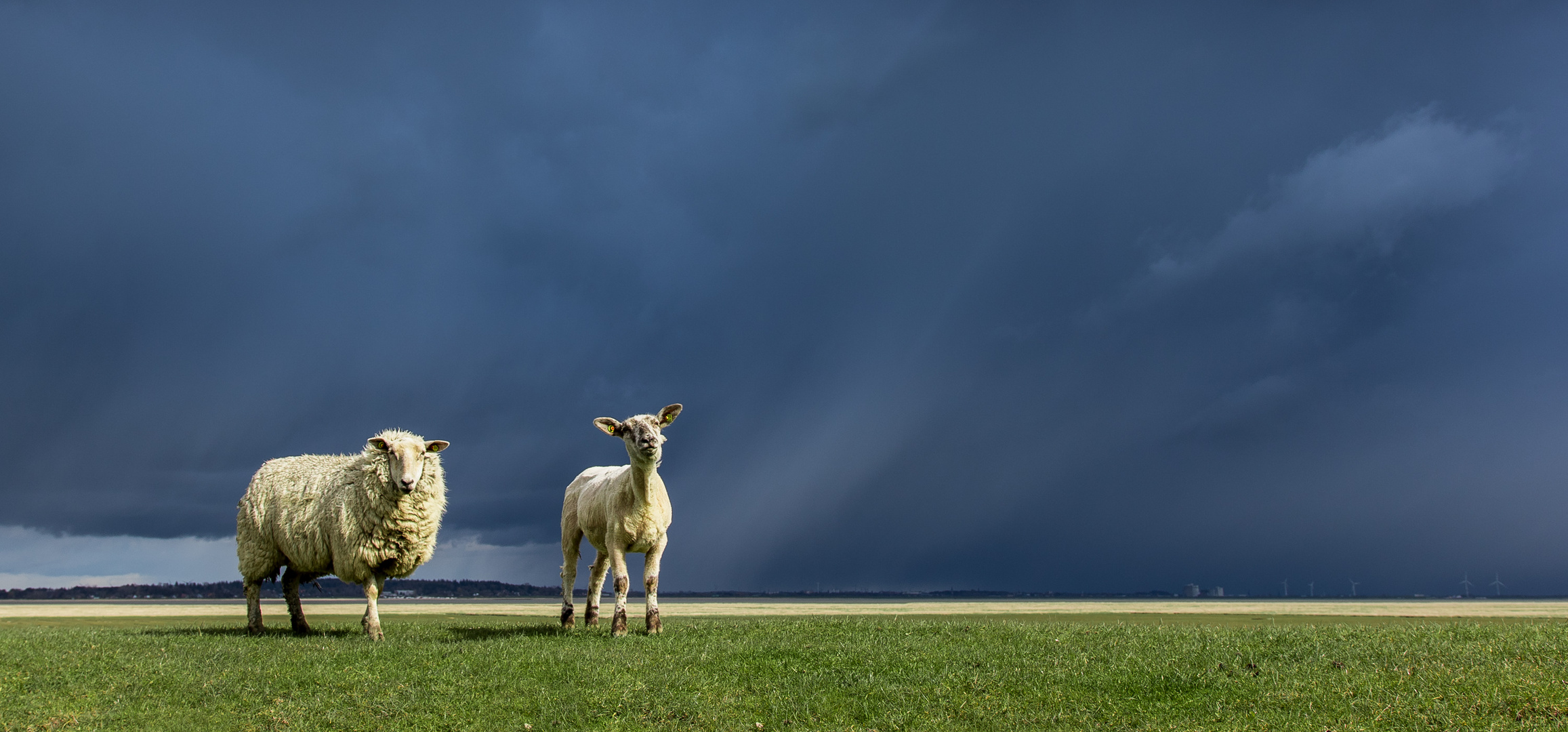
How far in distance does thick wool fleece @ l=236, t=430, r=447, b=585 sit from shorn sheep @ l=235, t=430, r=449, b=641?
0.02 meters

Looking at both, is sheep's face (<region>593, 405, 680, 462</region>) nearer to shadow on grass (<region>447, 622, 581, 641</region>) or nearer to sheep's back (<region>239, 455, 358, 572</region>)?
shadow on grass (<region>447, 622, 581, 641</region>)

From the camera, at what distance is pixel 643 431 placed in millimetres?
18609

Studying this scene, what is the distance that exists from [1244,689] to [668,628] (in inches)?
502

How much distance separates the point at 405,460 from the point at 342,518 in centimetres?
256

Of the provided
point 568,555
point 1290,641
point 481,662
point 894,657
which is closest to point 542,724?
point 481,662

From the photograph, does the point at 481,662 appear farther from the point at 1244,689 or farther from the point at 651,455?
the point at 1244,689

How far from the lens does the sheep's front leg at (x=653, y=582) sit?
63.6 ft

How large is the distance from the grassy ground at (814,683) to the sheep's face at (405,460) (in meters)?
3.55

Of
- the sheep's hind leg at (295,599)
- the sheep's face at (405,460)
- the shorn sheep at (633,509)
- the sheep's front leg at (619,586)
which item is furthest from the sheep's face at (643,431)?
the sheep's hind leg at (295,599)

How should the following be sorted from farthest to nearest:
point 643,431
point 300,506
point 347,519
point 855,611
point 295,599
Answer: point 855,611, point 295,599, point 300,506, point 347,519, point 643,431

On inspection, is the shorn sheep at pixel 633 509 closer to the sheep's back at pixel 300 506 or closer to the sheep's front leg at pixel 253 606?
the sheep's back at pixel 300 506

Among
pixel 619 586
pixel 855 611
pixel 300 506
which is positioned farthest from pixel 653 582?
pixel 855 611

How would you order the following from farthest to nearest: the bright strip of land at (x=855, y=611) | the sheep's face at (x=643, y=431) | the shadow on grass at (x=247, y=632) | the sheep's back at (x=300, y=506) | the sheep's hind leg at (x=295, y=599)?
the bright strip of land at (x=855, y=611), the sheep's hind leg at (x=295, y=599), the sheep's back at (x=300, y=506), the shadow on grass at (x=247, y=632), the sheep's face at (x=643, y=431)

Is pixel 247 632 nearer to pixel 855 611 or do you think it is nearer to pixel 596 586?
pixel 596 586
